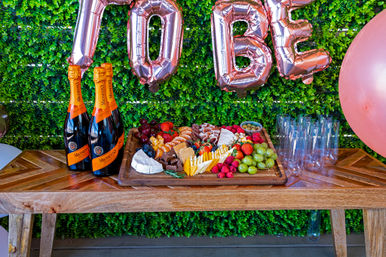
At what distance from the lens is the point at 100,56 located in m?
1.95

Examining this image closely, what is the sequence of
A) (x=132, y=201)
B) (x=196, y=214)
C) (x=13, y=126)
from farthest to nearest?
1. (x=196, y=214)
2. (x=13, y=126)
3. (x=132, y=201)

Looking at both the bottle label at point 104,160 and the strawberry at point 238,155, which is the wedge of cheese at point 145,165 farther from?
the strawberry at point 238,155

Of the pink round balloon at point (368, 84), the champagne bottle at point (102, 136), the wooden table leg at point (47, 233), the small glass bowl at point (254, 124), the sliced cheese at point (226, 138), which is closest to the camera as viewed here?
the pink round balloon at point (368, 84)

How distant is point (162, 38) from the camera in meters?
1.80

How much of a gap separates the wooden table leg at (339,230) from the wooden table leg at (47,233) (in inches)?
62.8

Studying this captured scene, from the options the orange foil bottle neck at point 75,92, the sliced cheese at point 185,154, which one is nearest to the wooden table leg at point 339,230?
the sliced cheese at point 185,154

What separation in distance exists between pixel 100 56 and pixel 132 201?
877 mm

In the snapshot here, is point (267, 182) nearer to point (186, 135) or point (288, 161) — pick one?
point (288, 161)

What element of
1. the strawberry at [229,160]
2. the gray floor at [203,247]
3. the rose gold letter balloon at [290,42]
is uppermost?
the rose gold letter balloon at [290,42]

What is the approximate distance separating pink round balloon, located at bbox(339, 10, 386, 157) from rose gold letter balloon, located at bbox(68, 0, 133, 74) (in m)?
1.11

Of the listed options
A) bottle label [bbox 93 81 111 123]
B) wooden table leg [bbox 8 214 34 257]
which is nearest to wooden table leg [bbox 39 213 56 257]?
wooden table leg [bbox 8 214 34 257]

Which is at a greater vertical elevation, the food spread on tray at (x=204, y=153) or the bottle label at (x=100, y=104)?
the bottle label at (x=100, y=104)

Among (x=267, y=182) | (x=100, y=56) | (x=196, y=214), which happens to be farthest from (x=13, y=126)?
(x=267, y=182)

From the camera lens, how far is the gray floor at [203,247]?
2174 mm
